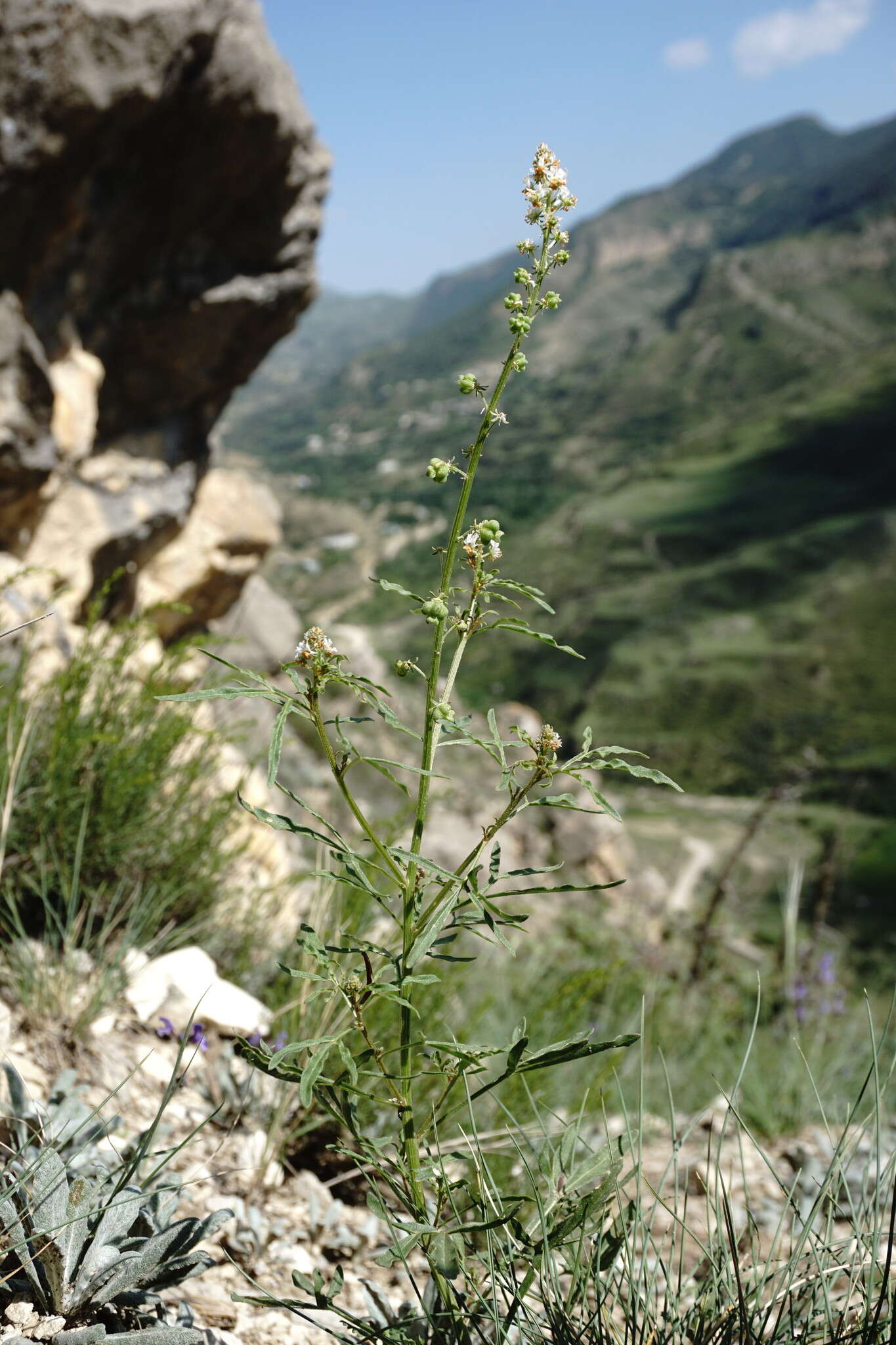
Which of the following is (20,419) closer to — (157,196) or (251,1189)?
(157,196)

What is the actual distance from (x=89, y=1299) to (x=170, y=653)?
1.83 metres

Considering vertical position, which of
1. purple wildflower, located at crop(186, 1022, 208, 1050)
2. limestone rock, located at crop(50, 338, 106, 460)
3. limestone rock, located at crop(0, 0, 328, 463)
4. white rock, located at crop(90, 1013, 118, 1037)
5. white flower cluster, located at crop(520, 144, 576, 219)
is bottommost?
purple wildflower, located at crop(186, 1022, 208, 1050)

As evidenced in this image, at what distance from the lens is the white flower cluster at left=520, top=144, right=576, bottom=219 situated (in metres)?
1.39

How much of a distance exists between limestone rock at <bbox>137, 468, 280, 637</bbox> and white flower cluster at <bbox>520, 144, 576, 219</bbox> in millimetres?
→ 7161

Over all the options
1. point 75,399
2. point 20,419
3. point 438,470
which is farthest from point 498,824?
point 75,399

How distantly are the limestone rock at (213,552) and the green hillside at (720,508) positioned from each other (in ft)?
7.65

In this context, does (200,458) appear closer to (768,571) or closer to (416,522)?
(768,571)

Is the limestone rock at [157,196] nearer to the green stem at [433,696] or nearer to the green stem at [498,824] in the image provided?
the green stem at [433,696]

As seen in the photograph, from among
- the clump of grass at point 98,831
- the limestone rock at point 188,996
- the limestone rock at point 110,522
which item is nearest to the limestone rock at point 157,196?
the limestone rock at point 110,522

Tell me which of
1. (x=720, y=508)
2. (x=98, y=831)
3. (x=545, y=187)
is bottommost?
(x=720, y=508)

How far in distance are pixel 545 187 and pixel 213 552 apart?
26.5 ft

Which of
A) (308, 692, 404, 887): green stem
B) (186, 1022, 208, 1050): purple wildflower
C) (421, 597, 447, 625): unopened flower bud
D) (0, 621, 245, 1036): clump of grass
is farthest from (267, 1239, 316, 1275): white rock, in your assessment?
(421, 597, 447, 625): unopened flower bud

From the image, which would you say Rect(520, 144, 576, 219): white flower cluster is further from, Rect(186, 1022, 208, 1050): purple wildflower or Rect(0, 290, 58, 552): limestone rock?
Rect(0, 290, 58, 552): limestone rock

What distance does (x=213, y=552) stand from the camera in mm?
9086
